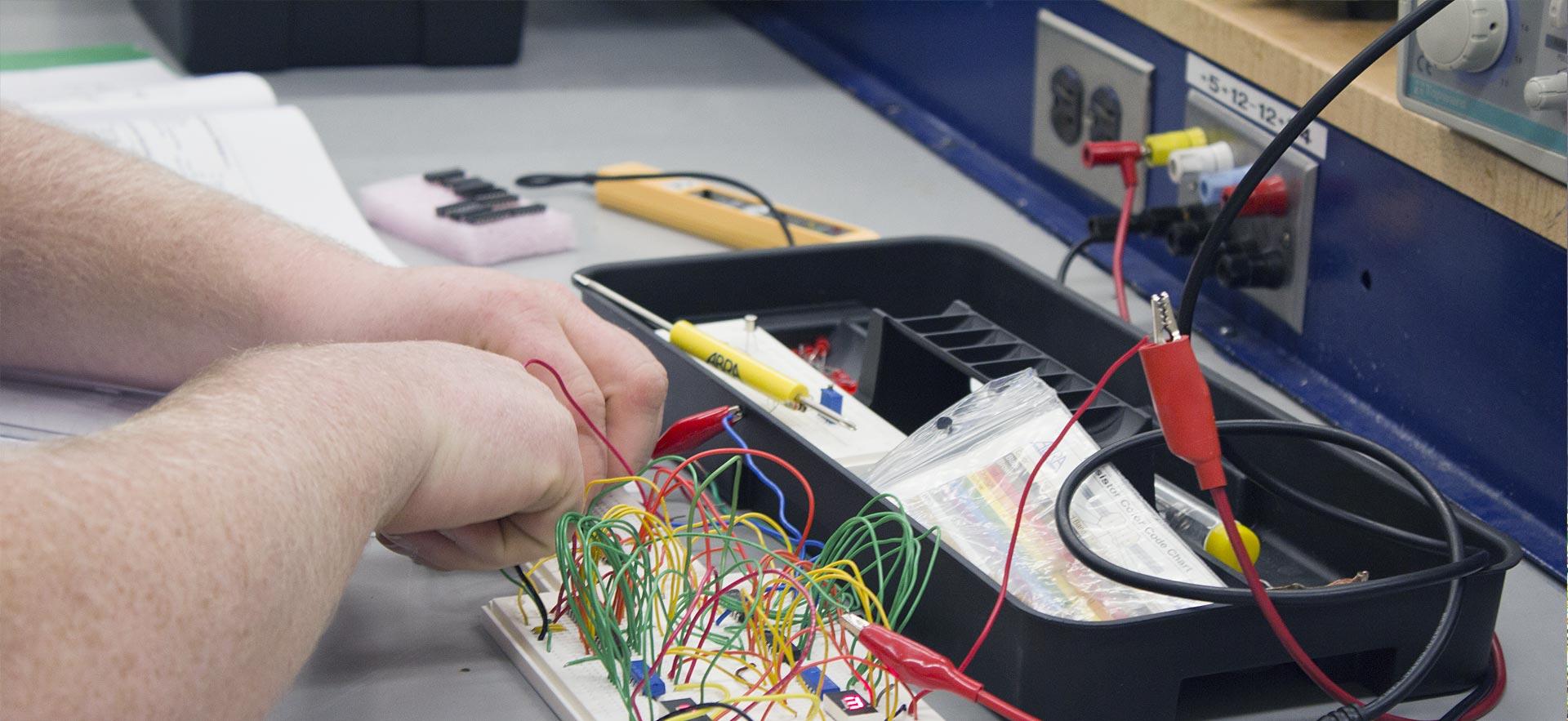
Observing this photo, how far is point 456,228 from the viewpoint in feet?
3.62

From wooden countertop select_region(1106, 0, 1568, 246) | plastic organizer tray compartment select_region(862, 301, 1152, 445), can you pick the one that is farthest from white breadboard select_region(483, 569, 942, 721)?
wooden countertop select_region(1106, 0, 1568, 246)

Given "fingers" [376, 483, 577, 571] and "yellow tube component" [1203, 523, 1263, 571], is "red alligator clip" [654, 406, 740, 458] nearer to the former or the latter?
"fingers" [376, 483, 577, 571]

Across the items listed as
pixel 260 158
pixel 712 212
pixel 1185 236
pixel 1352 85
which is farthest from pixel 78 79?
pixel 1352 85

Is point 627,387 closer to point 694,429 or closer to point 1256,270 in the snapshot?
point 694,429

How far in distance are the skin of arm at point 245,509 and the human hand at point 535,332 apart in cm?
6

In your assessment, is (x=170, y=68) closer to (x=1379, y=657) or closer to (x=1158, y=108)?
(x=1158, y=108)

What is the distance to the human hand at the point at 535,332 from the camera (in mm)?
729

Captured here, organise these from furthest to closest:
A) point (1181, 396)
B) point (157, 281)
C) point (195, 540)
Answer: point (157, 281) → point (1181, 396) → point (195, 540)

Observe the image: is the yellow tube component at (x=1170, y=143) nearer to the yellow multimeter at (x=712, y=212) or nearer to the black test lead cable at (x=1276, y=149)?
the yellow multimeter at (x=712, y=212)

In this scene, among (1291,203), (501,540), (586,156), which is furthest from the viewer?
(586,156)

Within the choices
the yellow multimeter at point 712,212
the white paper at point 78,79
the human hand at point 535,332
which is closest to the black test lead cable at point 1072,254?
the yellow multimeter at point 712,212

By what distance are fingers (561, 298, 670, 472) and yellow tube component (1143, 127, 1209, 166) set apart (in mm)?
466

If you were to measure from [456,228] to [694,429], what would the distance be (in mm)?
421

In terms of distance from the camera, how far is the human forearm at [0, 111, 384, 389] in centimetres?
80
